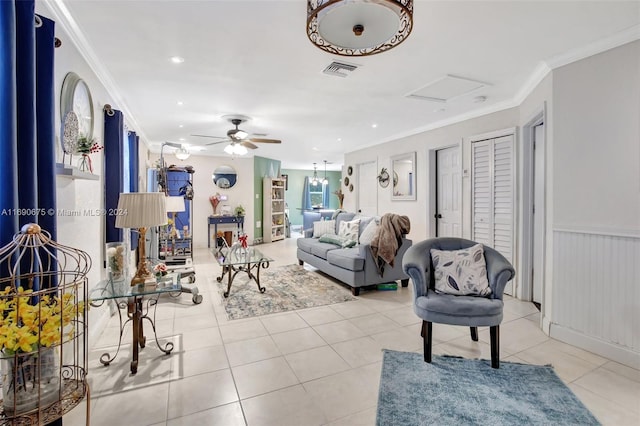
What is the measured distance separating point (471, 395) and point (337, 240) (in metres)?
3.13

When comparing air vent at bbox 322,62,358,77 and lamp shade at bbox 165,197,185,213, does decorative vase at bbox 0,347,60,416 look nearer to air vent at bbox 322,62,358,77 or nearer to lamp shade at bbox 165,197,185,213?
air vent at bbox 322,62,358,77

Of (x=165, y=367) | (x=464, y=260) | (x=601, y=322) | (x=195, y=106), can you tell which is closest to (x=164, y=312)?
(x=165, y=367)

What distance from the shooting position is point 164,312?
3.50 m

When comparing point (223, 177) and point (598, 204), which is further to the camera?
point (223, 177)

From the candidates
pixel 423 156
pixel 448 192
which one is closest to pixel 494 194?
pixel 448 192

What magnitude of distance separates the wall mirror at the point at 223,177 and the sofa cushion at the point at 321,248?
3762mm

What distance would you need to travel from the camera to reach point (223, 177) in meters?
8.00

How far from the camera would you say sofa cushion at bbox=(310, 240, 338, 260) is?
477 centimetres

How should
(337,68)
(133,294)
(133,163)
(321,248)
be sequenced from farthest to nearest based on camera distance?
(321,248), (133,163), (337,68), (133,294)

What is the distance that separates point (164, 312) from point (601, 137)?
4.37 metres

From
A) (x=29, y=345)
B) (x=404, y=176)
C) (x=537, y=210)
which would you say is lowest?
(x=29, y=345)

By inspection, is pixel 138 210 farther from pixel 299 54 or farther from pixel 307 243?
pixel 307 243

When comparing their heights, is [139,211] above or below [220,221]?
above

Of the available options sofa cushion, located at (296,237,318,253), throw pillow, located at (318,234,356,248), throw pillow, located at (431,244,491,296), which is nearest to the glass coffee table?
sofa cushion, located at (296,237,318,253)
